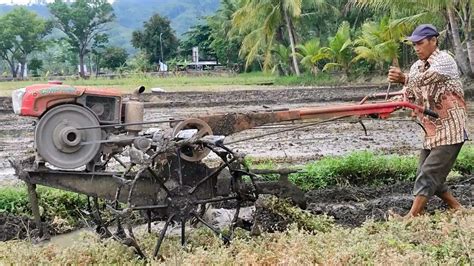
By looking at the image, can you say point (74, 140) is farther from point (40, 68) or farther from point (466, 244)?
point (40, 68)

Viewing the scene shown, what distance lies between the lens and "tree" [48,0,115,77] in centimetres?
A: 6738

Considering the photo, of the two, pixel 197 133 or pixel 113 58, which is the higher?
pixel 197 133

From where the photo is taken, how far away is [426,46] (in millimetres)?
5715

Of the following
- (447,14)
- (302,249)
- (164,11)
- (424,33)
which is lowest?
(302,249)

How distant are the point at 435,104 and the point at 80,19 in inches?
2547

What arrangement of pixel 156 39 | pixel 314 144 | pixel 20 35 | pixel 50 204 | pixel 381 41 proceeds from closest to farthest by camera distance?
pixel 50 204
pixel 314 144
pixel 381 41
pixel 156 39
pixel 20 35

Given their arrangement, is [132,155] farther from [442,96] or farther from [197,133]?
[442,96]

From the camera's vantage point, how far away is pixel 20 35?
215 feet

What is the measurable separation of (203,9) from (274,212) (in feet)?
512

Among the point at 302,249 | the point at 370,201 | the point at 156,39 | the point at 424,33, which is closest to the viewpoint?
the point at 302,249

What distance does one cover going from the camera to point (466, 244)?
4.05 meters

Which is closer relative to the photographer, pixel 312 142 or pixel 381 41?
pixel 312 142

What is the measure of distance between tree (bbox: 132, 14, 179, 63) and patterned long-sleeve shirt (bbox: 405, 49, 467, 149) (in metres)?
54.1

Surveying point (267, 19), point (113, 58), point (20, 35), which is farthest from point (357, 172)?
point (20, 35)
